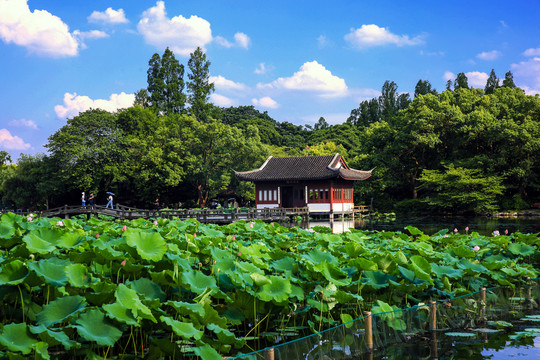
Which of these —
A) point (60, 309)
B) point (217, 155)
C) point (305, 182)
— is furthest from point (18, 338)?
point (217, 155)

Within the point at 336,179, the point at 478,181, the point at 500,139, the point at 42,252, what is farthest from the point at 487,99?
the point at 42,252

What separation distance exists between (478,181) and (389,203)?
711 cm

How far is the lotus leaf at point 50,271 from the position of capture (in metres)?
2.50

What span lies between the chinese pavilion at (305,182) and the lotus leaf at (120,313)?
23.1 m

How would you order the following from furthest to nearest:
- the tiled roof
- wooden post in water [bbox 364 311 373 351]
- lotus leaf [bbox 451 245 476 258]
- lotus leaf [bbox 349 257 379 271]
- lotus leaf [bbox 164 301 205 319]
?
1. the tiled roof
2. lotus leaf [bbox 451 245 476 258]
3. lotus leaf [bbox 349 257 379 271]
4. wooden post in water [bbox 364 311 373 351]
5. lotus leaf [bbox 164 301 205 319]

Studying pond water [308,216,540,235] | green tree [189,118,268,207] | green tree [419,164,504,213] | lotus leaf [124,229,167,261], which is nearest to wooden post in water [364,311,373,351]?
lotus leaf [124,229,167,261]

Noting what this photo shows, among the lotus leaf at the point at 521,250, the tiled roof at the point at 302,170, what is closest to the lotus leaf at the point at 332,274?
the lotus leaf at the point at 521,250

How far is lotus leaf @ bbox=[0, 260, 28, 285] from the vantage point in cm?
251

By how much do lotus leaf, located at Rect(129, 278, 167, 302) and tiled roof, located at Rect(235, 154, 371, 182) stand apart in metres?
22.6

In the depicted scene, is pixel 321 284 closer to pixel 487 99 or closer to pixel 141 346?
pixel 141 346

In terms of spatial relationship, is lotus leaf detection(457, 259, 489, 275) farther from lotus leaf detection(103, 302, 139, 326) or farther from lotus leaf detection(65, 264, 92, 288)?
lotus leaf detection(65, 264, 92, 288)

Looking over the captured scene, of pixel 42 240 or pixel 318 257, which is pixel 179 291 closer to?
pixel 42 240

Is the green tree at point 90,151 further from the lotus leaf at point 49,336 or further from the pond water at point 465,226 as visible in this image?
the lotus leaf at point 49,336

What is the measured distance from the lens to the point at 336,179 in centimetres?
2634
